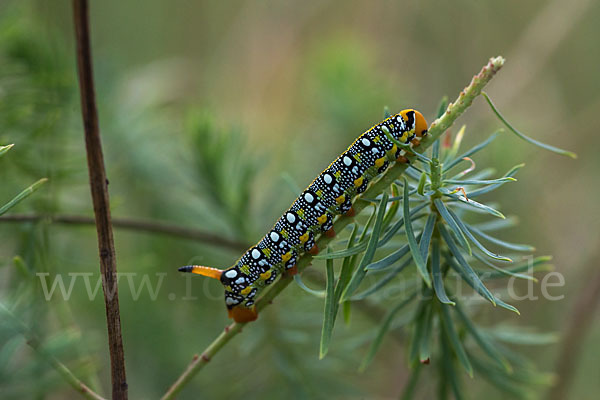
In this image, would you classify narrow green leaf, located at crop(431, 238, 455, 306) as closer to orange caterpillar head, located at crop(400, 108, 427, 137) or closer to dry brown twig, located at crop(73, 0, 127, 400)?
orange caterpillar head, located at crop(400, 108, 427, 137)

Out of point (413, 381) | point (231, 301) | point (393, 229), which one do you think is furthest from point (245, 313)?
point (413, 381)

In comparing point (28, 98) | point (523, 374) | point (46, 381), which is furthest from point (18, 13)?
point (523, 374)

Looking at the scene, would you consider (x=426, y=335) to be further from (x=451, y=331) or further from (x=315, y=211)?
(x=315, y=211)

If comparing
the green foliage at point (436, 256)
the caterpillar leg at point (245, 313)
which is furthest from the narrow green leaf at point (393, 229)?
the caterpillar leg at point (245, 313)

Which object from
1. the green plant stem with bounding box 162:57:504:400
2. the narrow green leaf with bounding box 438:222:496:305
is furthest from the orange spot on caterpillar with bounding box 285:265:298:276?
the narrow green leaf with bounding box 438:222:496:305

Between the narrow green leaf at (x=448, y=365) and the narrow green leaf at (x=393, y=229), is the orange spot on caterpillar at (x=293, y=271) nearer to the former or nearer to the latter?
the narrow green leaf at (x=393, y=229)
